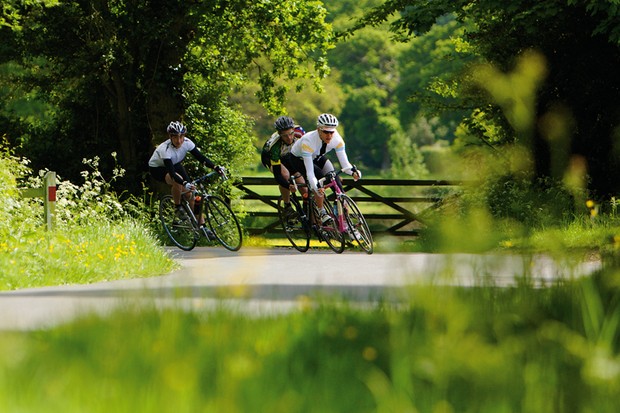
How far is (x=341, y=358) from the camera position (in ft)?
19.2

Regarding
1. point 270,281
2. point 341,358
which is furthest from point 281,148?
point 341,358

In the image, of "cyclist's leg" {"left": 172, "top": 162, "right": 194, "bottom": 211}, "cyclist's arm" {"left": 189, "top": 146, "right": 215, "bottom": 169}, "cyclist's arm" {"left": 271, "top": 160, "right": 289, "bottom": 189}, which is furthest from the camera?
"cyclist's leg" {"left": 172, "top": 162, "right": 194, "bottom": 211}

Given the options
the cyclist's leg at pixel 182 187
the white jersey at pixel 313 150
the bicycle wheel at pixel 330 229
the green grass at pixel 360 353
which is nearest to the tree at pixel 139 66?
the cyclist's leg at pixel 182 187

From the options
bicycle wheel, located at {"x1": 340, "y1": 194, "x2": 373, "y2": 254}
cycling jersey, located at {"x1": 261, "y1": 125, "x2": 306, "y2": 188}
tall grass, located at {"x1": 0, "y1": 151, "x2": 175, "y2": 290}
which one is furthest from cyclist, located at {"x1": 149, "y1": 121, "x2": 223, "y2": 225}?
bicycle wheel, located at {"x1": 340, "y1": 194, "x2": 373, "y2": 254}

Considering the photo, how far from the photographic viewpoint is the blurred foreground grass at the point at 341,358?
4547 mm

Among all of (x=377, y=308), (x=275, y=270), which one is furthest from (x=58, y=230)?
(x=377, y=308)

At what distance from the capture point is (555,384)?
4777 mm

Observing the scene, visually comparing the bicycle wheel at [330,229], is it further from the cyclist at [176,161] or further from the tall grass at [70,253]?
the tall grass at [70,253]

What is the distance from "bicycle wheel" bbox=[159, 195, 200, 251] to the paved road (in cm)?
40

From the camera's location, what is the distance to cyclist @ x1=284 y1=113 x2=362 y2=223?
15492mm

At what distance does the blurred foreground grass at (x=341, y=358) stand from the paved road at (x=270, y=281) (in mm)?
129

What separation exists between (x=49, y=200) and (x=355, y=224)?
443 cm

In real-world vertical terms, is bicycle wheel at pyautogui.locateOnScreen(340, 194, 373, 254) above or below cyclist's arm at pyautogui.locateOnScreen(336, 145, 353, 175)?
below

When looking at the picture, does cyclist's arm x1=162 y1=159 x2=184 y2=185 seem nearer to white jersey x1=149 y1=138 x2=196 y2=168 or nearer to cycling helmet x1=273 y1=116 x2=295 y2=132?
white jersey x1=149 y1=138 x2=196 y2=168
